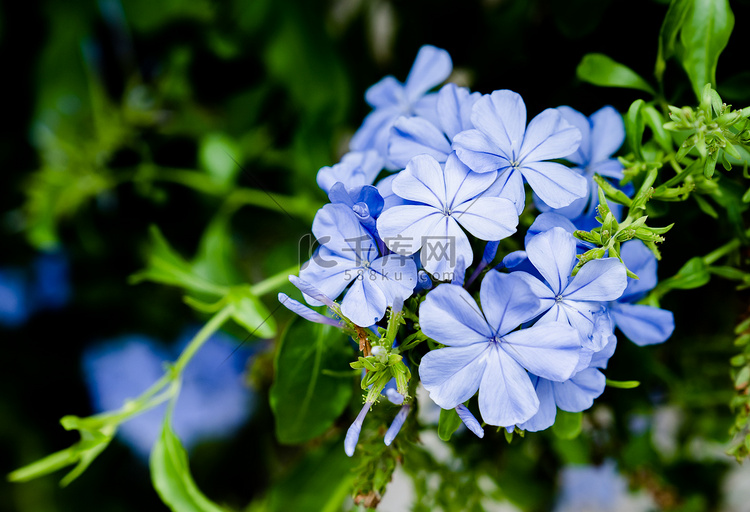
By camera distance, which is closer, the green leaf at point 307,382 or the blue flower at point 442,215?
the blue flower at point 442,215

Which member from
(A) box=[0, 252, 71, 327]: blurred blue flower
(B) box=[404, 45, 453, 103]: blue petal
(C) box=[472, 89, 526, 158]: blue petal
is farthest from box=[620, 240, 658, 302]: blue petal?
(A) box=[0, 252, 71, 327]: blurred blue flower

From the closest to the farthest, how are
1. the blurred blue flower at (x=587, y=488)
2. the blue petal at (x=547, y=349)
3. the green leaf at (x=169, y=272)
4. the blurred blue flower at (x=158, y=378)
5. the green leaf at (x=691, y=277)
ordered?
the blue petal at (x=547, y=349)
the green leaf at (x=691, y=277)
the green leaf at (x=169, y=272)
the blurred blue flower at (x=587, y=488)
the blurred blue flower at (x=158, y=378)

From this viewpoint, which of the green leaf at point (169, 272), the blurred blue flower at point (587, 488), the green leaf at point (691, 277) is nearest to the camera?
the green leaf at point (691, 277)

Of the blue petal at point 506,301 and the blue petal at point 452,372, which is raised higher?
the blue petal at point 506,301

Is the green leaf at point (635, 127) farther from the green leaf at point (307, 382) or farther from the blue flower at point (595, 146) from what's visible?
the green leaf at point (307, 382)

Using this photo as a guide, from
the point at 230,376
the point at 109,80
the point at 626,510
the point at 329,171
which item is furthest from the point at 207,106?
the point at 626,510

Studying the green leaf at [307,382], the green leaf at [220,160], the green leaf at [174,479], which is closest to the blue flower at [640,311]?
the green leaf at [307,382]

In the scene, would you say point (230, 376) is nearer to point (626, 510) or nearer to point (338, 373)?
point (338, 373)

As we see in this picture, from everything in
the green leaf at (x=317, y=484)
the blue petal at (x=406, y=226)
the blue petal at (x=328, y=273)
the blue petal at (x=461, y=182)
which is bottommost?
the green leaf at (x=317, y=484)
